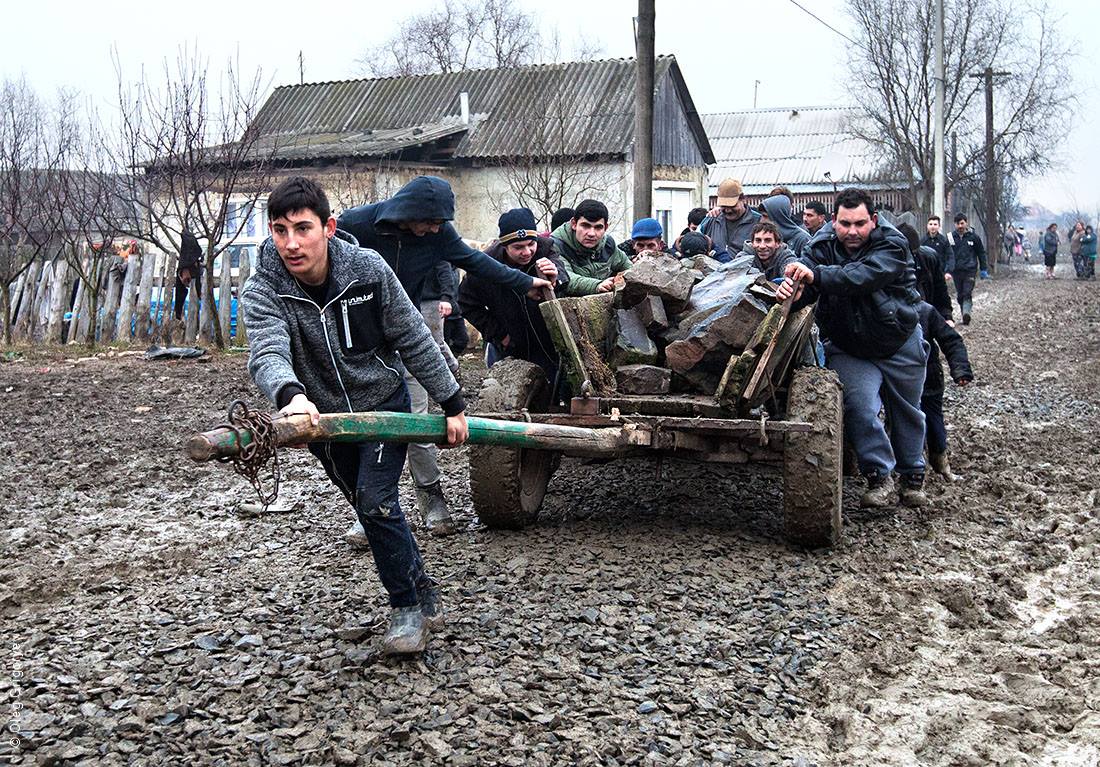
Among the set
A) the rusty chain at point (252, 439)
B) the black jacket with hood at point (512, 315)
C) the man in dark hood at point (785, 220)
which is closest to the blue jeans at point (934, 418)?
the man in dark hood at point (785, 220)

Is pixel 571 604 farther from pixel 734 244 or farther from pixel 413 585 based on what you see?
pixel 734 244

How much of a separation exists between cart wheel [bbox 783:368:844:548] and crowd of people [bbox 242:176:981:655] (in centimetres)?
64

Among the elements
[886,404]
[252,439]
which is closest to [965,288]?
[886,404]

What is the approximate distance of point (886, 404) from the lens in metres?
7.68

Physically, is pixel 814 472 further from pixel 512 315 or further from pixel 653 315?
pixel 512 315

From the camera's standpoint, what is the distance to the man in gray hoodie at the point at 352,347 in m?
4.45

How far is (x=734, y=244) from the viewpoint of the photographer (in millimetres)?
10844

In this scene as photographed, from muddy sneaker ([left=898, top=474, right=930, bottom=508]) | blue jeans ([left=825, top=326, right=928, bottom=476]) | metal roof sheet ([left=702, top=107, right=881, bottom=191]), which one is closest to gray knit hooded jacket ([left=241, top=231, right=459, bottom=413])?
blue jeans ([left=825, top=326, right=928, bottom=476])

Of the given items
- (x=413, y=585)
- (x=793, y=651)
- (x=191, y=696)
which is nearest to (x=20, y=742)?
(x=191, y=696)

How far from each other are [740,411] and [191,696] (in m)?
3.23

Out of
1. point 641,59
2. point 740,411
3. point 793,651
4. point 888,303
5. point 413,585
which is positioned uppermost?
point 641,59

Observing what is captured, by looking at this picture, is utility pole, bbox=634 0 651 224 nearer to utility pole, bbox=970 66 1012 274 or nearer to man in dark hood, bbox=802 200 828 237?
man in dark hood, bbox=802 200 828 237

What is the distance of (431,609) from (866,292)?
3387mm

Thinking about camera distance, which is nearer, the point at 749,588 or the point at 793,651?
the point at 793,651
